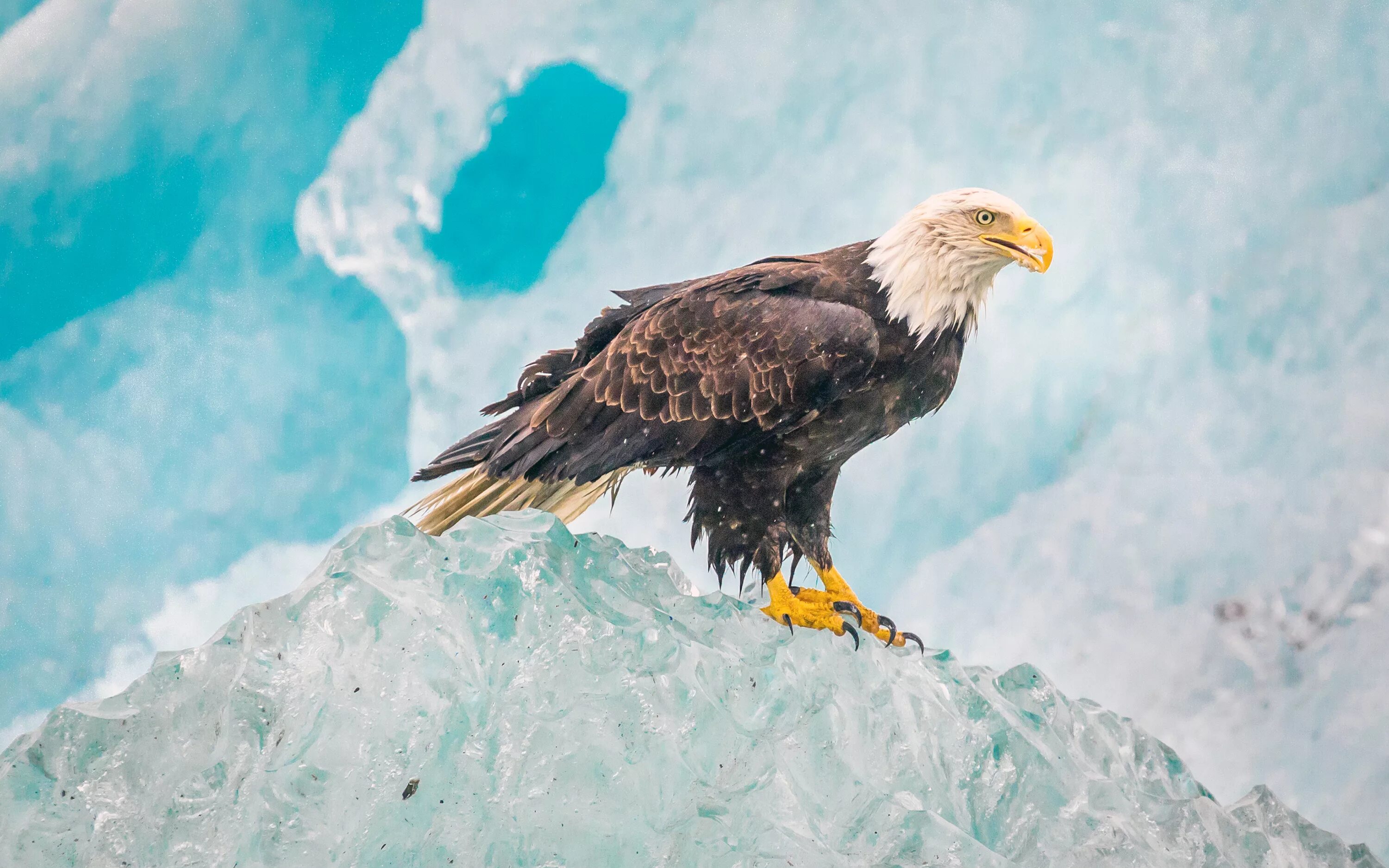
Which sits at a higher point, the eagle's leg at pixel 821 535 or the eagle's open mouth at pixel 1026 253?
the eagle's open mouth at pixel 1026 253

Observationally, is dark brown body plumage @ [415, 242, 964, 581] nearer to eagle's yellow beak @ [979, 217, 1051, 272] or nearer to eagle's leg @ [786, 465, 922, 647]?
eagle's leg @ [786, 465, 922, 647]

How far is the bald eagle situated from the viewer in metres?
4.03

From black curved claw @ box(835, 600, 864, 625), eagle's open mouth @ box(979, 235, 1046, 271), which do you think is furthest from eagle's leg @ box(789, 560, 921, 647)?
eagle's open mouth @ box(979, 235, 1046, 271)

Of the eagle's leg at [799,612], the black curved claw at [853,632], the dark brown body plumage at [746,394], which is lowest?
the black curved claw at [853,632]

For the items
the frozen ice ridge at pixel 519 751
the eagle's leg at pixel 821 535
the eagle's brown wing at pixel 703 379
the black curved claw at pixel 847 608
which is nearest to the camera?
the frozen ice ridge at pixel 519 751

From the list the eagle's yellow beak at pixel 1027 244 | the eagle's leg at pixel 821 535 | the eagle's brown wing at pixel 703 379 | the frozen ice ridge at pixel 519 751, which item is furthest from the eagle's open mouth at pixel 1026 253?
the frozen ice ridge at pixel 519 751

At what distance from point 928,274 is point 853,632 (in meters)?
1.38

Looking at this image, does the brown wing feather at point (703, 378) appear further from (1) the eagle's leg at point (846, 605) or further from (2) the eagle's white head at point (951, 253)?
(1) the eagle's leg at point (846, 605)

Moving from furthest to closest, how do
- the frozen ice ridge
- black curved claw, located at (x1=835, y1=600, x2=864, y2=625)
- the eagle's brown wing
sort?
black curved claw, located at (x1=835, y1=600, x2=864, y2=625) < the eagle's brown wing < the frozen ice ridge

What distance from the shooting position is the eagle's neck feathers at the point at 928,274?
13.4 feet

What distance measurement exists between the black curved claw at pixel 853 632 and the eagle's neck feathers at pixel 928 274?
43.7 inches

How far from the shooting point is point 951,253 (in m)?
4.16

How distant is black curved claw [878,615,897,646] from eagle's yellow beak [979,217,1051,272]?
60.1 inches

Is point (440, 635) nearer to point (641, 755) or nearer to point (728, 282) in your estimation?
point (641, 755)
